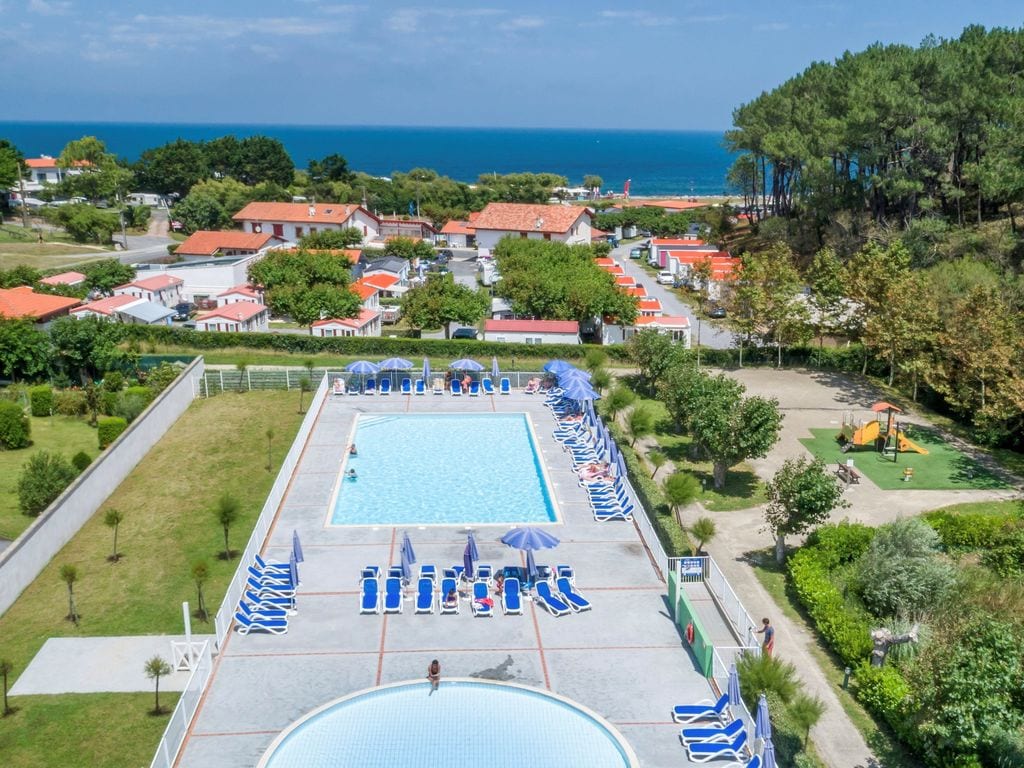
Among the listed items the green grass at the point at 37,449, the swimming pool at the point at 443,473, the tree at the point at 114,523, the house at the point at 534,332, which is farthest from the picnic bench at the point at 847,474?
the green grass at the point at 37,449

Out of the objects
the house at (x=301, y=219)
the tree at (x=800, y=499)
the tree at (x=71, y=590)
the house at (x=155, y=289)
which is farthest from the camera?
the house at (x=301, y=219)

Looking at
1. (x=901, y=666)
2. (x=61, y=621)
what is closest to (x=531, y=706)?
(x=901, y=666)

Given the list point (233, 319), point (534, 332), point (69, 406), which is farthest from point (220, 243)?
point (69, 406)

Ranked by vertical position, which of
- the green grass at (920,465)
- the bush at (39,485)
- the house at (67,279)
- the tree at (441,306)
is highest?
the house at (67,279)

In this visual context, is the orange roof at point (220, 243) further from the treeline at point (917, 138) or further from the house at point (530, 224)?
the treeline at point (917, 138)

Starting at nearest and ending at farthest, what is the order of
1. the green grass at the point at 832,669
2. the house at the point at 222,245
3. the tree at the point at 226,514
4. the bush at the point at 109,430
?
the green grass at the point at 832,669 → the tree at the point at 226,514 → the bush at the point at 109,430 → the house at the point at 222,245

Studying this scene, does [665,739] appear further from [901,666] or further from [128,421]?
[128,421]
